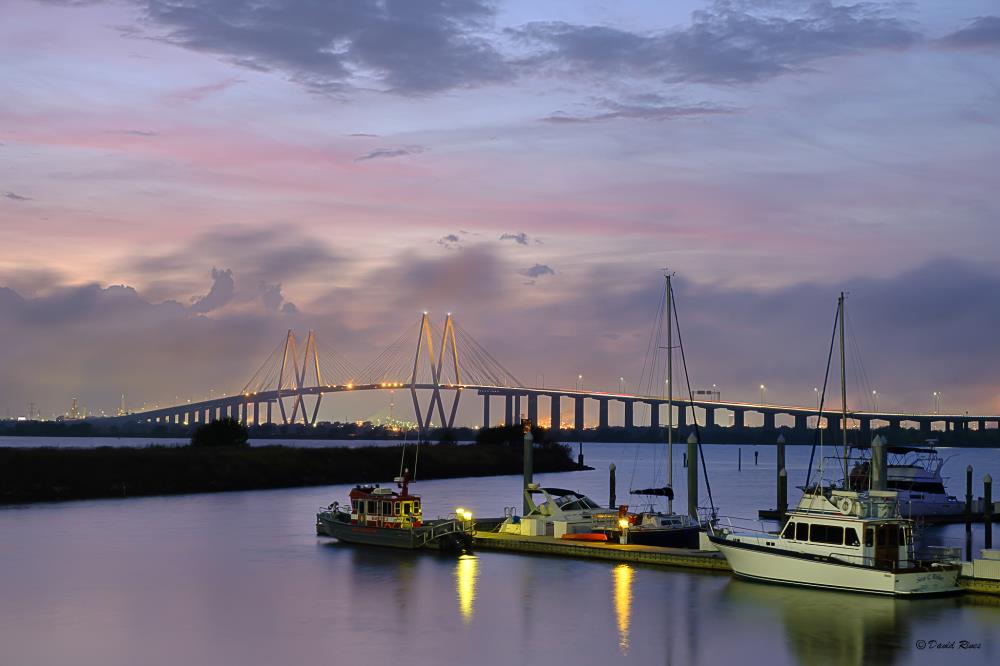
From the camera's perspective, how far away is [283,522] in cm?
5066

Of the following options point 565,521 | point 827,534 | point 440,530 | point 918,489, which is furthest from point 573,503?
point 918,489

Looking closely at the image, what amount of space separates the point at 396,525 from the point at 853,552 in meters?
15.1

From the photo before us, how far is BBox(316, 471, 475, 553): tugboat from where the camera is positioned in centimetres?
3769

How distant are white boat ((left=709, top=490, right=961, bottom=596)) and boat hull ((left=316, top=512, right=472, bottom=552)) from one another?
33.4 feet

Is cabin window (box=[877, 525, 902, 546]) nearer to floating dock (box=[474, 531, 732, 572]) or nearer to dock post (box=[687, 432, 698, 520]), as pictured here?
floating dock (box=[474, 531, 732, 572])

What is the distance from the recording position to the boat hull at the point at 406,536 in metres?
37.4

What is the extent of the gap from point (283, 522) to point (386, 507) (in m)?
12.6

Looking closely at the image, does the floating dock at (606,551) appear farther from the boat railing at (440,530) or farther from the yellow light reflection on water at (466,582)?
the yellow light reflection on water at (466,582)

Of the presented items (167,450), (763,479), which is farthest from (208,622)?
(763,479)

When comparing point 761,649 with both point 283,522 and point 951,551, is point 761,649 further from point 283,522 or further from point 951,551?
point 283,522

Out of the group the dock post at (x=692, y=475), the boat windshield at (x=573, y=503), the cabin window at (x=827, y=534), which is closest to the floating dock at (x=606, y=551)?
the boat windshield at (x=573, y=503)

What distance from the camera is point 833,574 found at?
28.8 meters

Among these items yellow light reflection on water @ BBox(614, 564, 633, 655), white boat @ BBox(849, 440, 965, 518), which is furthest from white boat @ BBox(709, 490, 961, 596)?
white boat @ BBox(849, 440, 965, 518)

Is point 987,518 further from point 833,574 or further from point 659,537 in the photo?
point 833,574
